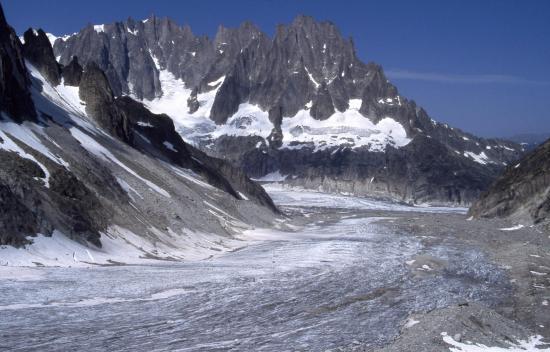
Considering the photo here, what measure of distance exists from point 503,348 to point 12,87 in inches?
2037

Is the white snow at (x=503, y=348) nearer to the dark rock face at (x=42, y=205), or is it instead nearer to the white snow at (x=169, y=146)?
the dark rock face at (x=42, y=205)

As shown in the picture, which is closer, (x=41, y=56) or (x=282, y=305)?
(x=282, y=305)

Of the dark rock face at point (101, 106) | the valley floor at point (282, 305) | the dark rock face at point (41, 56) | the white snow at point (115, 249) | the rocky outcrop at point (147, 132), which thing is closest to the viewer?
the valley floor at point (282, 305)

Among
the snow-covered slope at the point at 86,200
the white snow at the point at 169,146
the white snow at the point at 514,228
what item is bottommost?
the white snow at the point at 514,228

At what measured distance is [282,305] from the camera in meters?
31.8

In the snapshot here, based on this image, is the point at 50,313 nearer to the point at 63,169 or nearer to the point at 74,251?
the point at 74,251

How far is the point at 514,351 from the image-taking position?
24406mm

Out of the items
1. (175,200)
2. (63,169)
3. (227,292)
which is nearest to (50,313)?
(227,292)

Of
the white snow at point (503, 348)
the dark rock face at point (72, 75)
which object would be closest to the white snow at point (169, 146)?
the dark rock face at point (72, 75)

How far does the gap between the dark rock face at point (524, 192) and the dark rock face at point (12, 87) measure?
5415cm

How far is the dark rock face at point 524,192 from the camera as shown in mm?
83750

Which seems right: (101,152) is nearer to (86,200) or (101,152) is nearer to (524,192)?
(86,200)

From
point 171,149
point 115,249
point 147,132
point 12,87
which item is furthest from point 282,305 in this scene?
point 147,132

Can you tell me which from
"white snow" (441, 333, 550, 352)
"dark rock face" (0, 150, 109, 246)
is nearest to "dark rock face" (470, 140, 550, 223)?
"dark rock face" (0, 150, 109, 246)
